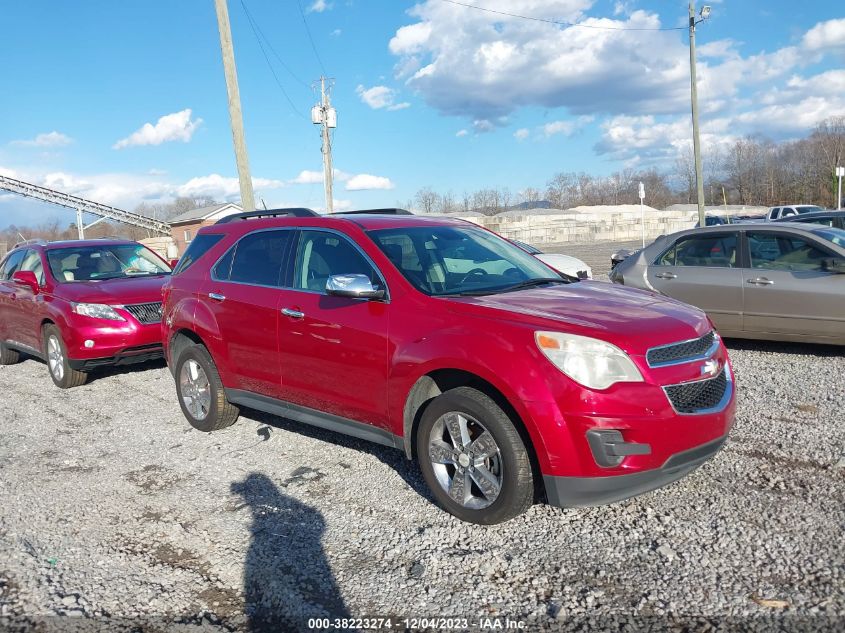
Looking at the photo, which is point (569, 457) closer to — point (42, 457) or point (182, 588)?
point (182, 588)

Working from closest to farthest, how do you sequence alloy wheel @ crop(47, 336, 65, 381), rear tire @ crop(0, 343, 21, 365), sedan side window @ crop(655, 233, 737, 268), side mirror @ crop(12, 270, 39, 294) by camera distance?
alloy wheel @ crop(47, 336, 65, 381) → sedan side window @ crop(655, 233, 737, 268) → side mirror @ crop(12, 270, 39, 294) → rear tire @ crop(0, 343, 21, 365)

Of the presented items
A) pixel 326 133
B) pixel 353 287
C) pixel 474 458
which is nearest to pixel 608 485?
pixel 474 458

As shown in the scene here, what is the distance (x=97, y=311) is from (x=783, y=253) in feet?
25.9

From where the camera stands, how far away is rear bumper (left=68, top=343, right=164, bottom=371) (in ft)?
26.1

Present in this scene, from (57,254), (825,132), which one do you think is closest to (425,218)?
(57,254)

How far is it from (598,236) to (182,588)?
4530 cm

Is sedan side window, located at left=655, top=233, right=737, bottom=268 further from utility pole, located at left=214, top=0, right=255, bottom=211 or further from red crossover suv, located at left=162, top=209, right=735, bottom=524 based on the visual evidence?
utility pole, located at left=214, top=0, right=255, bottom=211

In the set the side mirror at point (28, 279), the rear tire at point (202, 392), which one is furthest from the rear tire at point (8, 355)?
the rear tire at point (202, 392)

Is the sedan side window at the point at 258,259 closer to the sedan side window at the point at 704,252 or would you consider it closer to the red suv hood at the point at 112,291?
the red suv hood at the point at 112,291

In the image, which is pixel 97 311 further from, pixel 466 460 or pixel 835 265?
pixel 835 265

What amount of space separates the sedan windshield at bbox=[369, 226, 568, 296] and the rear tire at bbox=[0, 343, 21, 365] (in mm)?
7959

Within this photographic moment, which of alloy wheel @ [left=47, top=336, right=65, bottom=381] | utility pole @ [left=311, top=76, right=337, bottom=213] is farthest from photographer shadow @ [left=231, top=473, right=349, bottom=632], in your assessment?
utility pole @ [left=311, top=76, right=337, bottom=213]

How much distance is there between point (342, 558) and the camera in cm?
363

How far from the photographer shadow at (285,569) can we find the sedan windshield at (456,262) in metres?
1.60
